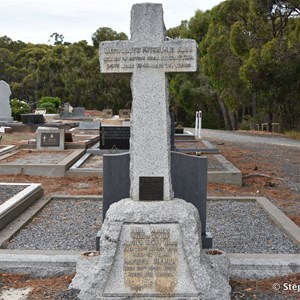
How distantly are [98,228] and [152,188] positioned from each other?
290cm

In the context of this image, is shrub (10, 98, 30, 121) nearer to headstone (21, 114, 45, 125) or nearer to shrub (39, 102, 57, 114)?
headstone (21, 114, 45, 125)

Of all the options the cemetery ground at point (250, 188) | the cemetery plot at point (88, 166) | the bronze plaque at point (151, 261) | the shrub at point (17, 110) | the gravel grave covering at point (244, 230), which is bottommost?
the cemetery ground at point (250, 188)

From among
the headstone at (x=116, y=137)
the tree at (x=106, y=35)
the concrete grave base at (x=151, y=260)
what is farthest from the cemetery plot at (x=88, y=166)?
the tree at (x=106, y=35)

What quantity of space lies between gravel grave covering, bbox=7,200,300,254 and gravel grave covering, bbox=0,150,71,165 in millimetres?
4580

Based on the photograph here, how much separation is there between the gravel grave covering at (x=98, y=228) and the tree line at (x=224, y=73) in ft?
11.4

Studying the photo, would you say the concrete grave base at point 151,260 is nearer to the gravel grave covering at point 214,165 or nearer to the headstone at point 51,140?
the gravel grave covering at point 214,165

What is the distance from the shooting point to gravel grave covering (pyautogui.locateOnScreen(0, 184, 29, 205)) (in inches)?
359

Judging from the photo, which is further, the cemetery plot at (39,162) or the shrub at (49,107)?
the shrub at (49,107)

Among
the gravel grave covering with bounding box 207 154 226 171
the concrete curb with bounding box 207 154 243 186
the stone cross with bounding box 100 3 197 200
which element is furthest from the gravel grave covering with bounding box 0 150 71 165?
the stone cross with bounding box 100 3 197 200

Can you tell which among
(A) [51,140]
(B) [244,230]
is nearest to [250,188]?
(B) [244,230]

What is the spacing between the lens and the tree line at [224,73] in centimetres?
2598

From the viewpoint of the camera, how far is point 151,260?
4.98 meters

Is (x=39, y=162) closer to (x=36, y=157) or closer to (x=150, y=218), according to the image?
(x=36, y=157)

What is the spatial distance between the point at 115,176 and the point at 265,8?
23092mm
